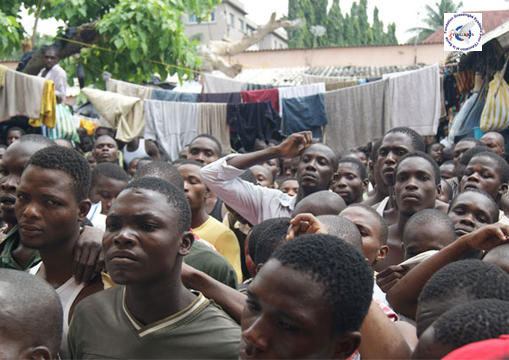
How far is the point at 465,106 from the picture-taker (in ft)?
26.4

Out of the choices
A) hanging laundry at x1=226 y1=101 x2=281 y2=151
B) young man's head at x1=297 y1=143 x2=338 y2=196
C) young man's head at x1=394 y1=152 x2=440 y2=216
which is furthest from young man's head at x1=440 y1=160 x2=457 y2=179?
hanging laundry at x1=226 y1=101 x2=281 y2=151

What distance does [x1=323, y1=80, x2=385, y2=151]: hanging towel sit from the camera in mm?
8984

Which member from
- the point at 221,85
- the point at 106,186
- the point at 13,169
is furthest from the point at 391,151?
the point at 221,85

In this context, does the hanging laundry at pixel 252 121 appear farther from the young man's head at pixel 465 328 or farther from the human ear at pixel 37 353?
the young man's head at pixel 465 328

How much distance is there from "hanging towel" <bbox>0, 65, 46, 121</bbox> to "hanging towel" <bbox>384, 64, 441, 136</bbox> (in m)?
5.15

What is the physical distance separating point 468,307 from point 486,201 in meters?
2.28

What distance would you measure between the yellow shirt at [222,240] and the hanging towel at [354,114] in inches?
217

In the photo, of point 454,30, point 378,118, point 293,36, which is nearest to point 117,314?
point 454,30

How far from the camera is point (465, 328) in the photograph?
4.57 ft

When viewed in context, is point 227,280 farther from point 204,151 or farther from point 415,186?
point 204,151

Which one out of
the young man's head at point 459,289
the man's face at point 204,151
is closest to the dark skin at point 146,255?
the young man's head at point 459,289

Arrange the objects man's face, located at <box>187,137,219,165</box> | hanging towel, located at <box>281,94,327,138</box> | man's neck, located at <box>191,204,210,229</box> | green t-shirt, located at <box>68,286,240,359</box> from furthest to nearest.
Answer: hanging towel, located at <box>281,94,327,138</box> → man's face, located at <box>187,137,219,165</box> → man's neck, located at <box>191,204,210,229</box> → green t-shirt, located at <box>68,286,240,359</box>

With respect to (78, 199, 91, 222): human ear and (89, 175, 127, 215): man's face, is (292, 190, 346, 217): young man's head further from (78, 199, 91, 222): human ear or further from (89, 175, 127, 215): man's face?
(89, 175, 127, 215): man's face

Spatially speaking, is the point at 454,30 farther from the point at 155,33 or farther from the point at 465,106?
the point at 155,33
